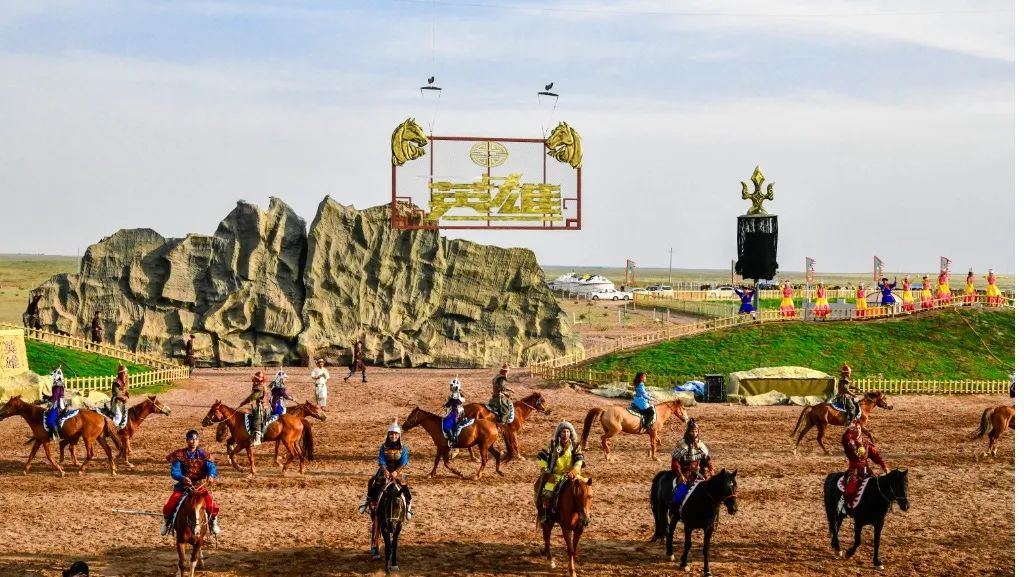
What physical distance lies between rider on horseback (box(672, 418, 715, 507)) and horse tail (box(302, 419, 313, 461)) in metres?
10.5

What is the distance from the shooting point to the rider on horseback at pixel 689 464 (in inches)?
688

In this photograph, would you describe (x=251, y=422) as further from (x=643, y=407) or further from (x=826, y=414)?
(x=826, y=414)

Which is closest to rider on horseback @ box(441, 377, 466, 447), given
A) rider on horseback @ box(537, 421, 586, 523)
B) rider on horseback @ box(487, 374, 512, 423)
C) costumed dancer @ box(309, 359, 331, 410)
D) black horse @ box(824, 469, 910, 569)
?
rider on horseback @ box(487, 374, 512, 423)

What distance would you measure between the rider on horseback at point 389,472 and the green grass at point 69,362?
24.4m

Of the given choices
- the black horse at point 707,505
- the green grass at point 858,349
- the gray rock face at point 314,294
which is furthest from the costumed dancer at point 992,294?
the black horse at point 707,505

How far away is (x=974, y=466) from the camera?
2652cm

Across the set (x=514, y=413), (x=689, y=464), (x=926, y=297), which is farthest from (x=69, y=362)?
(x=926, y=297)

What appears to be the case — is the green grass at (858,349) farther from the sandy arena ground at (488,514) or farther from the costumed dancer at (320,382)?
the costumed dancer at (320,382)

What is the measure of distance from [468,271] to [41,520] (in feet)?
95.4

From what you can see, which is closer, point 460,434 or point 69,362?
point 460,434

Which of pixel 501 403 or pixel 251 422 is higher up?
pixel 501 403

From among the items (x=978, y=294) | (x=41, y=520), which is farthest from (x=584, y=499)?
(x=978, y=294)

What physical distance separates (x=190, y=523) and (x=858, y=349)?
113 feet

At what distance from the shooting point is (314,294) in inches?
1850
